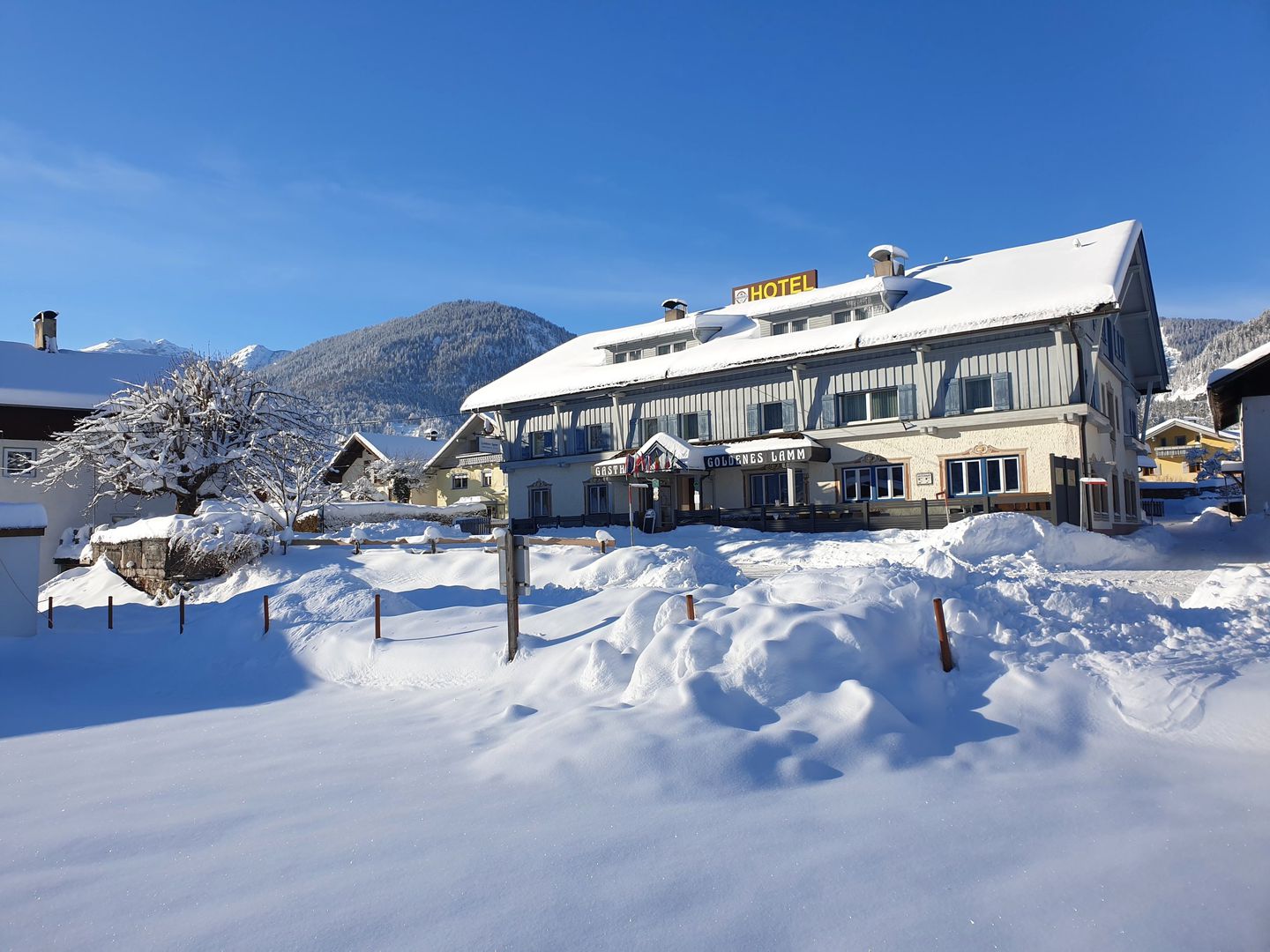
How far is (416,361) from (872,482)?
142 m

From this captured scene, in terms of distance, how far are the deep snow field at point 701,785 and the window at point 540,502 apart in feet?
80.3

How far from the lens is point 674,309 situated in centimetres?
3981

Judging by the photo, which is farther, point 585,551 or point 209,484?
point 209,484

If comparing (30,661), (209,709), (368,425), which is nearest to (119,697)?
(209,709)

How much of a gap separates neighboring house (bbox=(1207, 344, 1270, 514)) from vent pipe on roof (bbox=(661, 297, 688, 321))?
2102cm

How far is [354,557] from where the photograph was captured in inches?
877

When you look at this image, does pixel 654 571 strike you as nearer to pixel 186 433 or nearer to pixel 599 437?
pixel 599 437

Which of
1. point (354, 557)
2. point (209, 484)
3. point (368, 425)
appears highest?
point (368, 425)

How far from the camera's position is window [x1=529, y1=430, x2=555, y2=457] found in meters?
36.8

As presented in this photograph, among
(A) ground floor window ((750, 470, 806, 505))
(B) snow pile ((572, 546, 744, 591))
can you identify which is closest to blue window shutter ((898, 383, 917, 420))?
(A) ground floor window ((750, 470, 806, 505))

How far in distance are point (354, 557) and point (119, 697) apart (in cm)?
985

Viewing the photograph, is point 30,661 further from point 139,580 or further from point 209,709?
point 139,580

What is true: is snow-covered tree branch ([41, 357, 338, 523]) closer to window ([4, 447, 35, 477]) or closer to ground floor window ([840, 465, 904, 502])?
window ([4, 447, 35, 477])

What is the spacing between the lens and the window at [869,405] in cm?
2867
